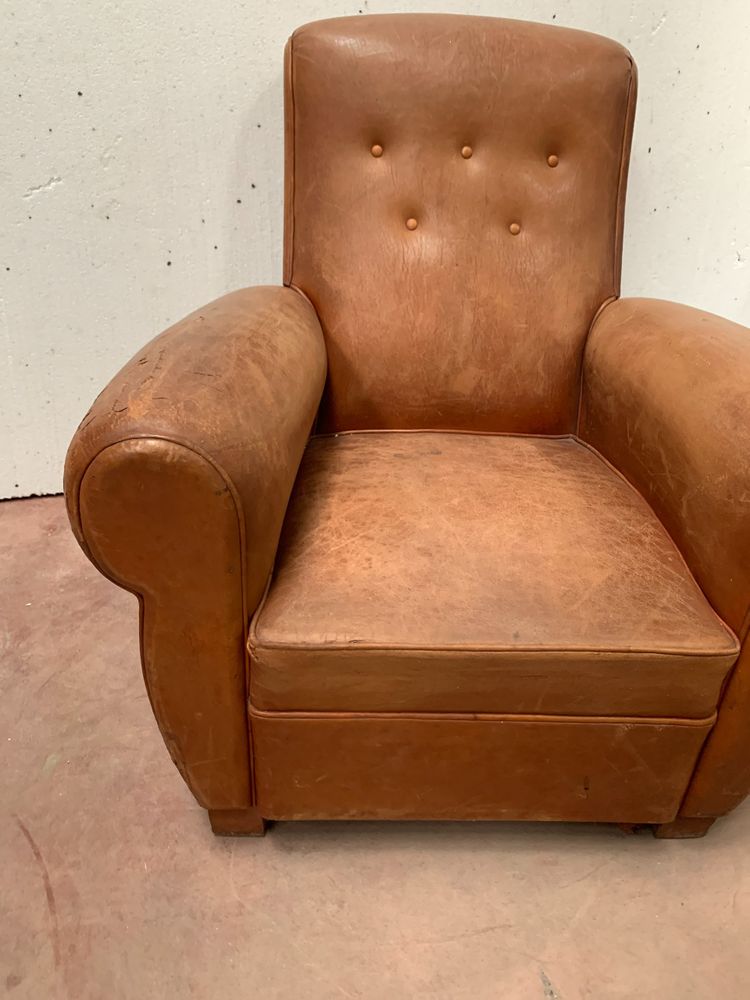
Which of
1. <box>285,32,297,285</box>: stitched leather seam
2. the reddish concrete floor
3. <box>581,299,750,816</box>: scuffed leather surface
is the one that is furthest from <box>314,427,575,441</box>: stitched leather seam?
the reddish concrete floor

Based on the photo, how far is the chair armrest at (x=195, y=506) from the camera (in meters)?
0.66

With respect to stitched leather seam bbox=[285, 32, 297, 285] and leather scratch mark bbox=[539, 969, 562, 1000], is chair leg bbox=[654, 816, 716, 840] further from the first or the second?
stitched leather seam bbox=[285, 32, 297, 285]

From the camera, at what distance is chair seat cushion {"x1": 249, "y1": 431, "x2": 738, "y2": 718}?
0.76 meters

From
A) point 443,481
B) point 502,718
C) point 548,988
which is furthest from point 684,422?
point 548,988

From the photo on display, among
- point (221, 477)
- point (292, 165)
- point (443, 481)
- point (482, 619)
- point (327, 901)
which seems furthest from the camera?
point (292, 165)

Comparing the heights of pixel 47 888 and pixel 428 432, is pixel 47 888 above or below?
below

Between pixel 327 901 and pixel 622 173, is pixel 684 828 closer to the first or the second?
pixel 327 901

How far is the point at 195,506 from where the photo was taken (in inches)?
26.5

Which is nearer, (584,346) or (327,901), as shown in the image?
(327,901)

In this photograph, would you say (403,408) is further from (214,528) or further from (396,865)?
(396,865)

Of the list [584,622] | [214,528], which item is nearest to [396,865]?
[584,622]

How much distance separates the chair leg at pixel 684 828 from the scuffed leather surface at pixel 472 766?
0.07 meters

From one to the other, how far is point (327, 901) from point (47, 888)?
0.36 meters

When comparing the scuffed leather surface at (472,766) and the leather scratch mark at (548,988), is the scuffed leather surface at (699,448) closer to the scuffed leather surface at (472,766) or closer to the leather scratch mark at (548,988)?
the scuffed leather surface at (472,766)
